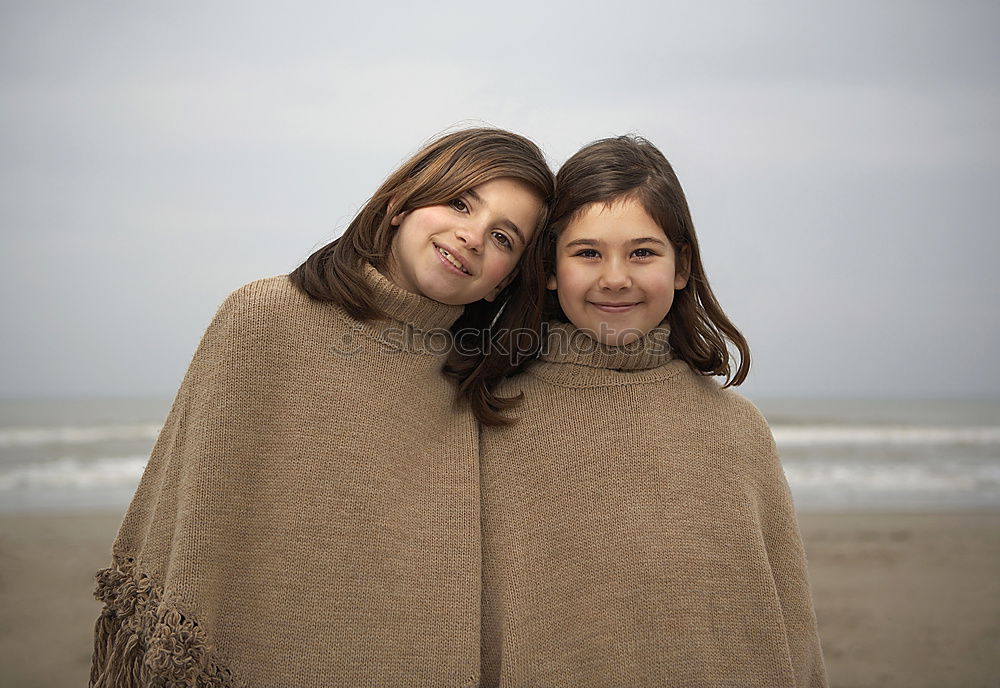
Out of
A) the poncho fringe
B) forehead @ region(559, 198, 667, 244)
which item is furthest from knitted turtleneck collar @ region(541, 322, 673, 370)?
the poncho fringe

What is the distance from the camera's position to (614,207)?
189 centimetres

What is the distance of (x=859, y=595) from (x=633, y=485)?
3.97 metres

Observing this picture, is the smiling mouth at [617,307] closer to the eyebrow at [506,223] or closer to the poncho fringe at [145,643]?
the eyebrow at [506,223]

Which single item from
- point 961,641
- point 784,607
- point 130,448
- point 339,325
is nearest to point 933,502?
point 961,641

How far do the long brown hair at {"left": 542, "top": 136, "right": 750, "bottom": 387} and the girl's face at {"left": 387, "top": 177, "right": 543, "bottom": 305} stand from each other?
0.35 feet

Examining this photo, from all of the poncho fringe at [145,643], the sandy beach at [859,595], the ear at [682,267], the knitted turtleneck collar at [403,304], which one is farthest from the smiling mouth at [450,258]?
the sandy beach at [859,595]

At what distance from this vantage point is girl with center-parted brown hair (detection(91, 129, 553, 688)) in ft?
5.33

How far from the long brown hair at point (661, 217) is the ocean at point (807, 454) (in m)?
6.26

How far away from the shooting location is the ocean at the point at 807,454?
26.0 ft

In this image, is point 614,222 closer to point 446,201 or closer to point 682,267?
point 682,267

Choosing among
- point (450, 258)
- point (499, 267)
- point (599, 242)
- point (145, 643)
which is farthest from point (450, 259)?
point (145, 643)

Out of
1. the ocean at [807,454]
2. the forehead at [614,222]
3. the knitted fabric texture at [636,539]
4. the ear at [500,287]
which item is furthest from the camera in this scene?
the ocean at [807,454]

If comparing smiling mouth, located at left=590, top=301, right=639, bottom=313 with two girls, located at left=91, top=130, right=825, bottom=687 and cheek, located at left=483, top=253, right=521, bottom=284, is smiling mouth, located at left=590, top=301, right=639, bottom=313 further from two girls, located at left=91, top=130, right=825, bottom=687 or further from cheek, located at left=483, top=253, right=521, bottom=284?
cheek, located at left=483, top=253, right=521, bottom=284

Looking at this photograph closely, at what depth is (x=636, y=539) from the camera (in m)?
1.82
